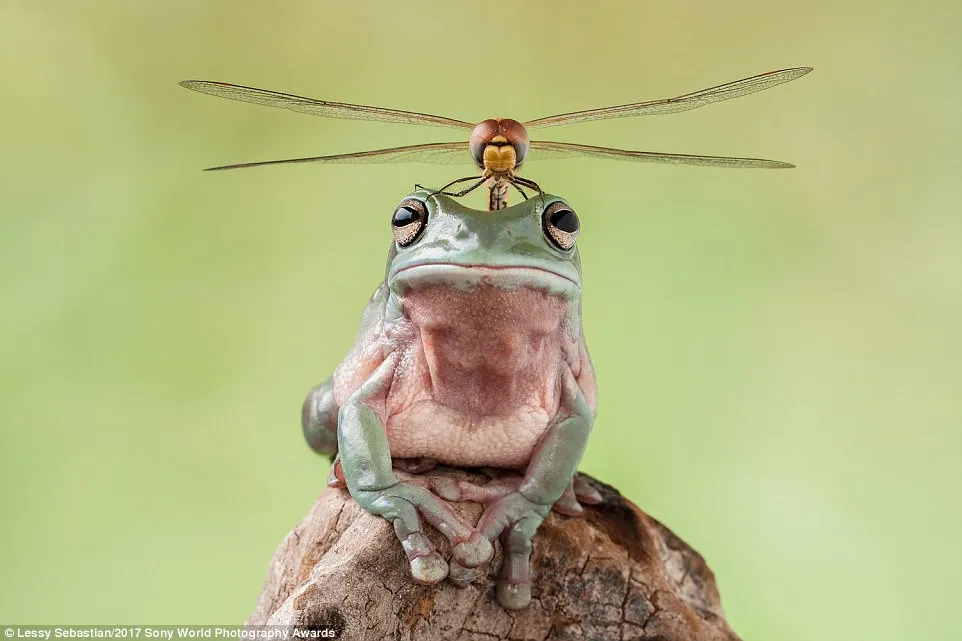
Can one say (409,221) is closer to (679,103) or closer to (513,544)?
(513,544)

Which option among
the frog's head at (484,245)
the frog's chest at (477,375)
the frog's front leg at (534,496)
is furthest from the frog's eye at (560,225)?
the frog's front leg at (534,496)

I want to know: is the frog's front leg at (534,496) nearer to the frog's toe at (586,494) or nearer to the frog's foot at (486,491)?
the frog's foot at (486,491)

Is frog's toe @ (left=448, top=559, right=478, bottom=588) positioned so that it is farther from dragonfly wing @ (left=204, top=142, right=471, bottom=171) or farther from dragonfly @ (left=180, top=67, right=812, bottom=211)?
dragonfly wing @ (left=204, top=142, right=471, bottom=171)

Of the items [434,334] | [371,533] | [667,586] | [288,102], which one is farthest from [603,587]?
[288,102]

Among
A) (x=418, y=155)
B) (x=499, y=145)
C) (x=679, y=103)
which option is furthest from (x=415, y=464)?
(x=679, y=103)

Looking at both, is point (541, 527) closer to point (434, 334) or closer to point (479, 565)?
point (479, 565)
